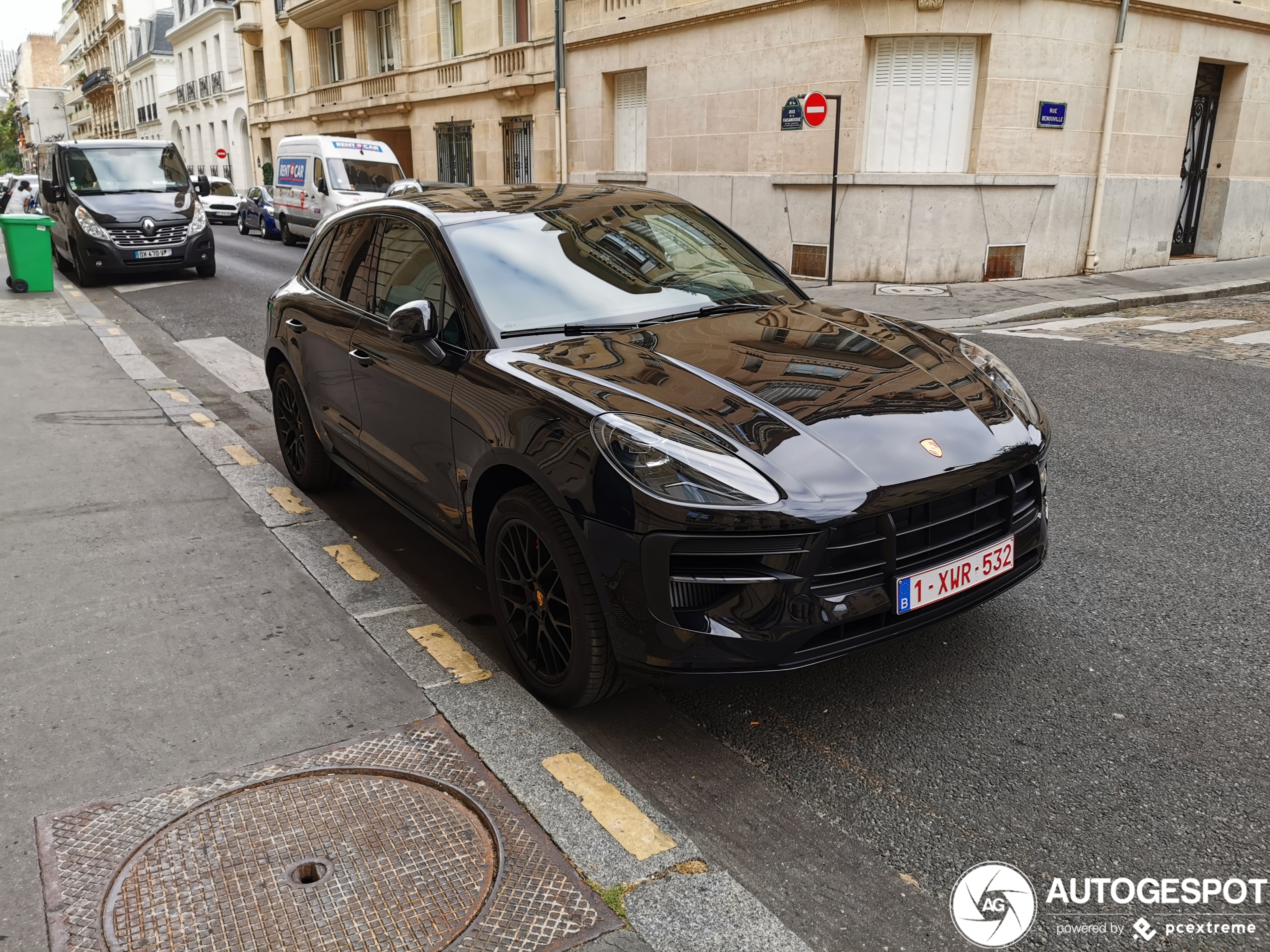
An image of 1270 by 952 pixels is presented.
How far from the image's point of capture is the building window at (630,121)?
64.3 feet

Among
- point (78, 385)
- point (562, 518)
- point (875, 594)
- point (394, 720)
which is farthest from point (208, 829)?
point (78, 385)

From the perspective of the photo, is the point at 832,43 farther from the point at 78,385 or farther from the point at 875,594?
the point at 875,594

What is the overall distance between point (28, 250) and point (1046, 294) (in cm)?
1402

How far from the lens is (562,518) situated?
10.2ft

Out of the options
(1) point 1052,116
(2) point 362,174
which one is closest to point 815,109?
(1) point 1052,116

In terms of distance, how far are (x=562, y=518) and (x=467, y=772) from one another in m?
0.80

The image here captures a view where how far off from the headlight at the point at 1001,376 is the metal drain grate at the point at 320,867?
2196mm

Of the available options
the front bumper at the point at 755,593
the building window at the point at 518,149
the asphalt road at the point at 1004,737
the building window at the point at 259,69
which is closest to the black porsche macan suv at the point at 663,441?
the front bumper at the point at 755,593

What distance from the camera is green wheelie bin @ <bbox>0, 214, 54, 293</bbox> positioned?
45.3ft

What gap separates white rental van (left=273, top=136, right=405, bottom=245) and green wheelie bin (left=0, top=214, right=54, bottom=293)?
727cm

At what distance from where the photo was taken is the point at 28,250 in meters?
14.0

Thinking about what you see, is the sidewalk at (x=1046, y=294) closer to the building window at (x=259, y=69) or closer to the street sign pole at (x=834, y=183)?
the street sign pole at (x=834, y=183)

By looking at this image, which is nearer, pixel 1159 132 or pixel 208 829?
pixel 208 829

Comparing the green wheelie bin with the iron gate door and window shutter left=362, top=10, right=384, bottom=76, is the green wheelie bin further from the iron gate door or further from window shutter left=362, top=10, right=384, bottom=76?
window shutter left=362, top=10, right=384, bottom=76
